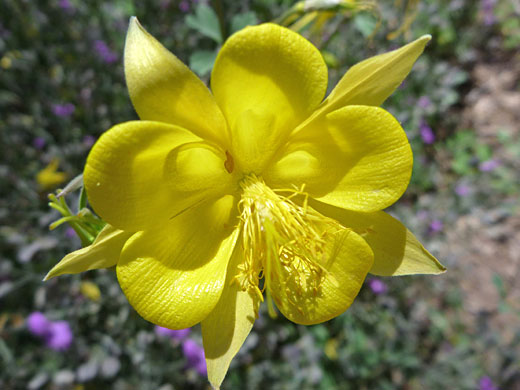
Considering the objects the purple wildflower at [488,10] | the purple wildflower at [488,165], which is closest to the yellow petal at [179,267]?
the purple wildflower at [488,165]

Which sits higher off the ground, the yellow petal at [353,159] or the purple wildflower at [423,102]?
the yellow petal at [353,159]

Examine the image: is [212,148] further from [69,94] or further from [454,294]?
[454,294]

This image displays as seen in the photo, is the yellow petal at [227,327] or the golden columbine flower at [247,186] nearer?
the golden columbine flower at [247,186]

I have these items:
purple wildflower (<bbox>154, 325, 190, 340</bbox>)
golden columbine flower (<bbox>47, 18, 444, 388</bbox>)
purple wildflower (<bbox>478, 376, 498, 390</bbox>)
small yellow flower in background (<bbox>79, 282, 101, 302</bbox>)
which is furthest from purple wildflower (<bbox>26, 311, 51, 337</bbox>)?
purple wildflower (<bbox>478, 376, 498, 390</bbox>)

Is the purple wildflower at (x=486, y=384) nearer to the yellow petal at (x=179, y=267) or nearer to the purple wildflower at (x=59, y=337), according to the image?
the yellow petal at (x=179, y=267)

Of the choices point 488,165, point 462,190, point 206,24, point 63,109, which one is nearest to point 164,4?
A: point 63,109

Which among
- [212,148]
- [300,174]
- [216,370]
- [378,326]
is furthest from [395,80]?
[378,326]
